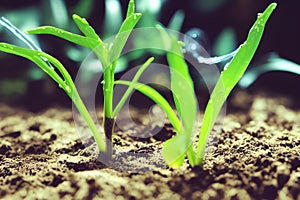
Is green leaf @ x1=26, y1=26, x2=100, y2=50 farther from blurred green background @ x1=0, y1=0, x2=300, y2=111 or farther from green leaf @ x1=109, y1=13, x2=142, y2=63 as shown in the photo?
blurred green background @ x1=0, y1=0, x2=300, y2=111

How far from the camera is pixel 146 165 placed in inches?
41.6

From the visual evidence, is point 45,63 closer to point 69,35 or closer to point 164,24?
point 69,35

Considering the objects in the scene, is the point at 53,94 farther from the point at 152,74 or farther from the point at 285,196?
the point at 285,196

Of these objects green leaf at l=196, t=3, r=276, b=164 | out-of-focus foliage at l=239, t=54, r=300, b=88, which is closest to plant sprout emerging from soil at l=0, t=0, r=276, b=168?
green leaf at l=196, t=3, r=276, b=164

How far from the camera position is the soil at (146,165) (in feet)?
3.10

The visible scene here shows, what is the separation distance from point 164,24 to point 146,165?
87 cm

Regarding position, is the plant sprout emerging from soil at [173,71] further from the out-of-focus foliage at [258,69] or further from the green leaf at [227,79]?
the out-of-focus foliage at [258,69]

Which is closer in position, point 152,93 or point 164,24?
point 152,93

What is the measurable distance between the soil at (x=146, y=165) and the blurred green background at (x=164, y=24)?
0.30 m

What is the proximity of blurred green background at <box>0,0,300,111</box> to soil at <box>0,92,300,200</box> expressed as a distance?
301mm

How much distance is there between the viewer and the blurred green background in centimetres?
172

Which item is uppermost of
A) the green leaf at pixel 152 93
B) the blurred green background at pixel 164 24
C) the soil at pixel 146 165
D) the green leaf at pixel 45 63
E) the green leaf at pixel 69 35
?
the blurred green background at pixel 164 24

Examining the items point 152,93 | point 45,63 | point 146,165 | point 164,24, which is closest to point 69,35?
point 45,63

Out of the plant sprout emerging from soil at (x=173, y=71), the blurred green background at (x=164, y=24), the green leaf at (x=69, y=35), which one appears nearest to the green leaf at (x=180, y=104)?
the plant sprout emerging from soil at (x=173, y=71)
